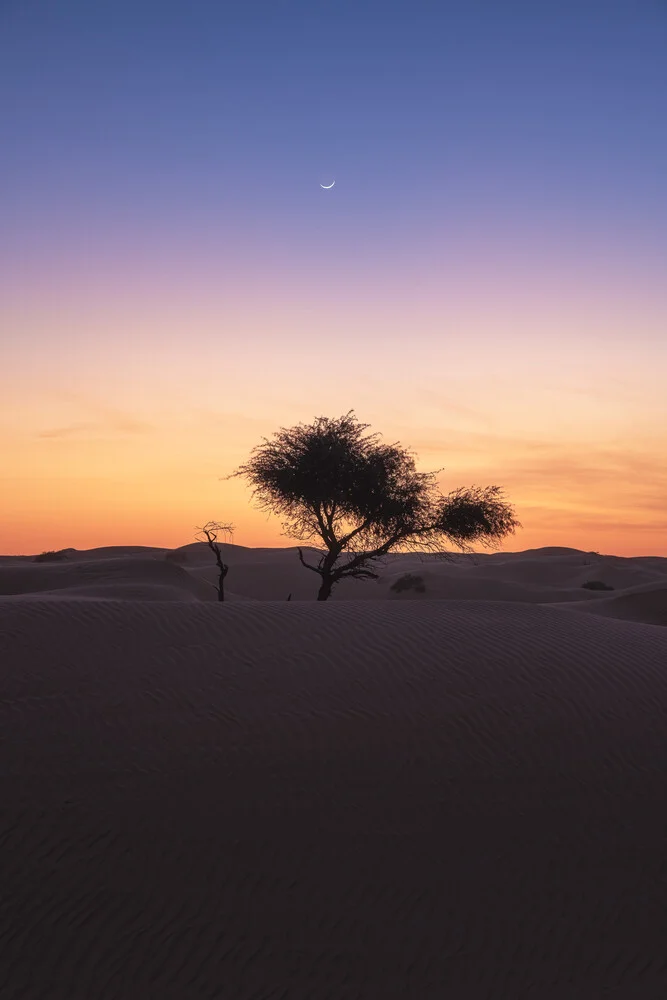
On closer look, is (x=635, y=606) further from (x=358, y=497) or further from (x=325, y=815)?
(x=325, y=815)

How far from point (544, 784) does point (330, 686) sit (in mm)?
2061

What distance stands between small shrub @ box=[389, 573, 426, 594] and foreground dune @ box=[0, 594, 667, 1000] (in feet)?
105

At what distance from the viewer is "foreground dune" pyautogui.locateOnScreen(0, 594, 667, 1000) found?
17.5 feet

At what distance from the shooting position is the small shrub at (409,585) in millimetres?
41000

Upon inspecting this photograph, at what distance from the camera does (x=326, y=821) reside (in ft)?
20.4

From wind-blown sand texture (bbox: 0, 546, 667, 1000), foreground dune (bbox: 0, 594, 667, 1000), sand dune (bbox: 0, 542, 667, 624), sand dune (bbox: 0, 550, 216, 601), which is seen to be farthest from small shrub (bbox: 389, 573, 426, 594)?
foreground dune (bbox: 0, 594, 667, 1000)

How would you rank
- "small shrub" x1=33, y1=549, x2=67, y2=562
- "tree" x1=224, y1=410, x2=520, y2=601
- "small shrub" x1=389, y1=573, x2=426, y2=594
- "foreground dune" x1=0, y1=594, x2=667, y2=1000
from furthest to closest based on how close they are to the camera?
"small shrub" x1=33, y1=549, x2=67, y2=562 < "small shrub" x1=389, y1=573, x2=426, y2=594 < "tree" x1=224, y1=410, x2=520, y2=601 < "foreground dune" x1=0, y1=594, x2=667, y2=1000

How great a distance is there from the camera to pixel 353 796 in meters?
6.47

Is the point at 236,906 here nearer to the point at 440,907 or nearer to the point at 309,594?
the point at 440,907

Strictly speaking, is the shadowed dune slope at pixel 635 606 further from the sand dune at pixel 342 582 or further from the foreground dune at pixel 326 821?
the foreground dune at pixel 326 821

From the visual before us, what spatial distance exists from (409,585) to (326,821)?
117 ft

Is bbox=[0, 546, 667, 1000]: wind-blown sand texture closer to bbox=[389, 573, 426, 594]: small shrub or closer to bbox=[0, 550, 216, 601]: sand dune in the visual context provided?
bbox=[0, 550, 216, 601]: sand dune

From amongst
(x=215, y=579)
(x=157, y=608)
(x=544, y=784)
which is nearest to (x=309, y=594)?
(x=215, y=579)

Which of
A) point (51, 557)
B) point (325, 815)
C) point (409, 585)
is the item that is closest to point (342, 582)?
point (409, 585)
